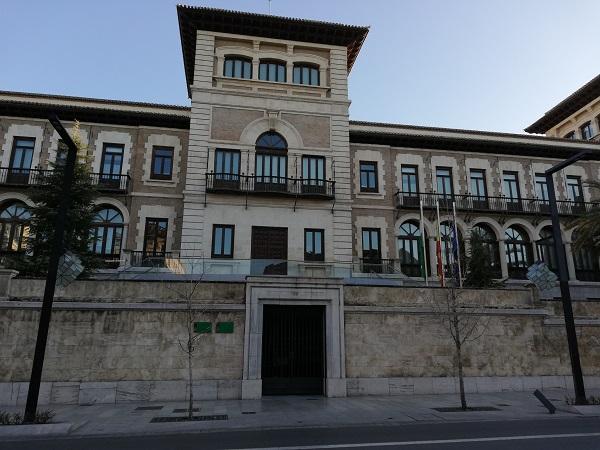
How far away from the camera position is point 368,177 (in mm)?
29109

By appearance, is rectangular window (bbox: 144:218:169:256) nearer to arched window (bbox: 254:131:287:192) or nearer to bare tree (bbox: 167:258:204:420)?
arched window (bbox: 254:131:287:192)

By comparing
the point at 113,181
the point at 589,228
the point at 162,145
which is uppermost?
the point at 162,145

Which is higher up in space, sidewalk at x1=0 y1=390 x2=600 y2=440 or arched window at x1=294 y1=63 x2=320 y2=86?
arched window at x1=294 y1=63 x2=320 y2=86

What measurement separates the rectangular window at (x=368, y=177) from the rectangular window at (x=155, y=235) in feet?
42.1

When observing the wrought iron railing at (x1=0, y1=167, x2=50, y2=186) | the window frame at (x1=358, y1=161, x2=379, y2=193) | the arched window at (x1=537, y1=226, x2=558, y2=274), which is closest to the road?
the window frame at (x1=358, y1=161, x2=379, y2=193)

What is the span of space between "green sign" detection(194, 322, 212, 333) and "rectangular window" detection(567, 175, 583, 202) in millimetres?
28664

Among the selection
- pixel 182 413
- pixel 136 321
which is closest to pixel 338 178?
pixel 136 321

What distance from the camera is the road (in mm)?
8258

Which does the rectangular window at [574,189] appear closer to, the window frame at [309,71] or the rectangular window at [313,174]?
the rectangular window at [313,174]

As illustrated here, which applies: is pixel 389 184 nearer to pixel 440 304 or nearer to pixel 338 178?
pixel 338 178

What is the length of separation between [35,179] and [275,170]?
13.8 meters

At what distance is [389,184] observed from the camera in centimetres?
2911

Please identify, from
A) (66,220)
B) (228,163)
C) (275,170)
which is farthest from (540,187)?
(66,220)

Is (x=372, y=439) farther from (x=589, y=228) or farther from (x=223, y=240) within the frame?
(x=589, y=228)
